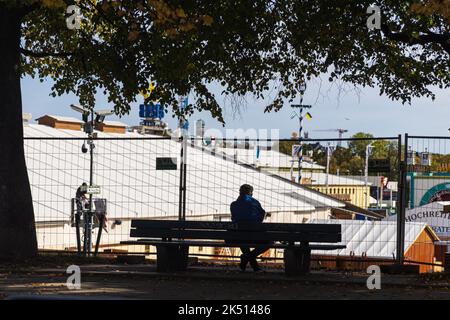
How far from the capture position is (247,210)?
15008 mm

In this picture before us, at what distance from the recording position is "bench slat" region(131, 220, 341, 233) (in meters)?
13.8

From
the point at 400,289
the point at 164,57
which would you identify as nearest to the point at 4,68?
the point at 164,57

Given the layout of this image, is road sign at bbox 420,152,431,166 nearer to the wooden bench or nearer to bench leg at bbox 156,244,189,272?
the wooden bench

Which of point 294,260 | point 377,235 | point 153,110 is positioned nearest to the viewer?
point 294,260

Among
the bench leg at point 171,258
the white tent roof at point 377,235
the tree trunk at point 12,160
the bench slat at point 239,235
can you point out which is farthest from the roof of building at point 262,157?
the bench slat at point 239,235

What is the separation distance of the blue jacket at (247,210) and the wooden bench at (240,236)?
0.65m

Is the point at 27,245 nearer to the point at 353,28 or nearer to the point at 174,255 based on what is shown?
the point at 174,255

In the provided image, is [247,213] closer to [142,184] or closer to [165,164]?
[165,164]

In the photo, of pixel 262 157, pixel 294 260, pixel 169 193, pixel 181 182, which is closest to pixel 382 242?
pixel 169 193

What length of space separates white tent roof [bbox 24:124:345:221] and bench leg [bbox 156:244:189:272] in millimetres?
5476

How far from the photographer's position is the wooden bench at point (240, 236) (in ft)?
45.4

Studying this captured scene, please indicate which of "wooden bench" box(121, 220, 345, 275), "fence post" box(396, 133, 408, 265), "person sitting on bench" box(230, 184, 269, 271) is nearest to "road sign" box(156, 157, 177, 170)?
"person sitting on bench" box(230, 184, 269, 271)

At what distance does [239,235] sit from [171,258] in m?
1.17

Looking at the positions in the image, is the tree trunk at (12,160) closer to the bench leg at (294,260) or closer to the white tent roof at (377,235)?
the bench leg at (294,260)
